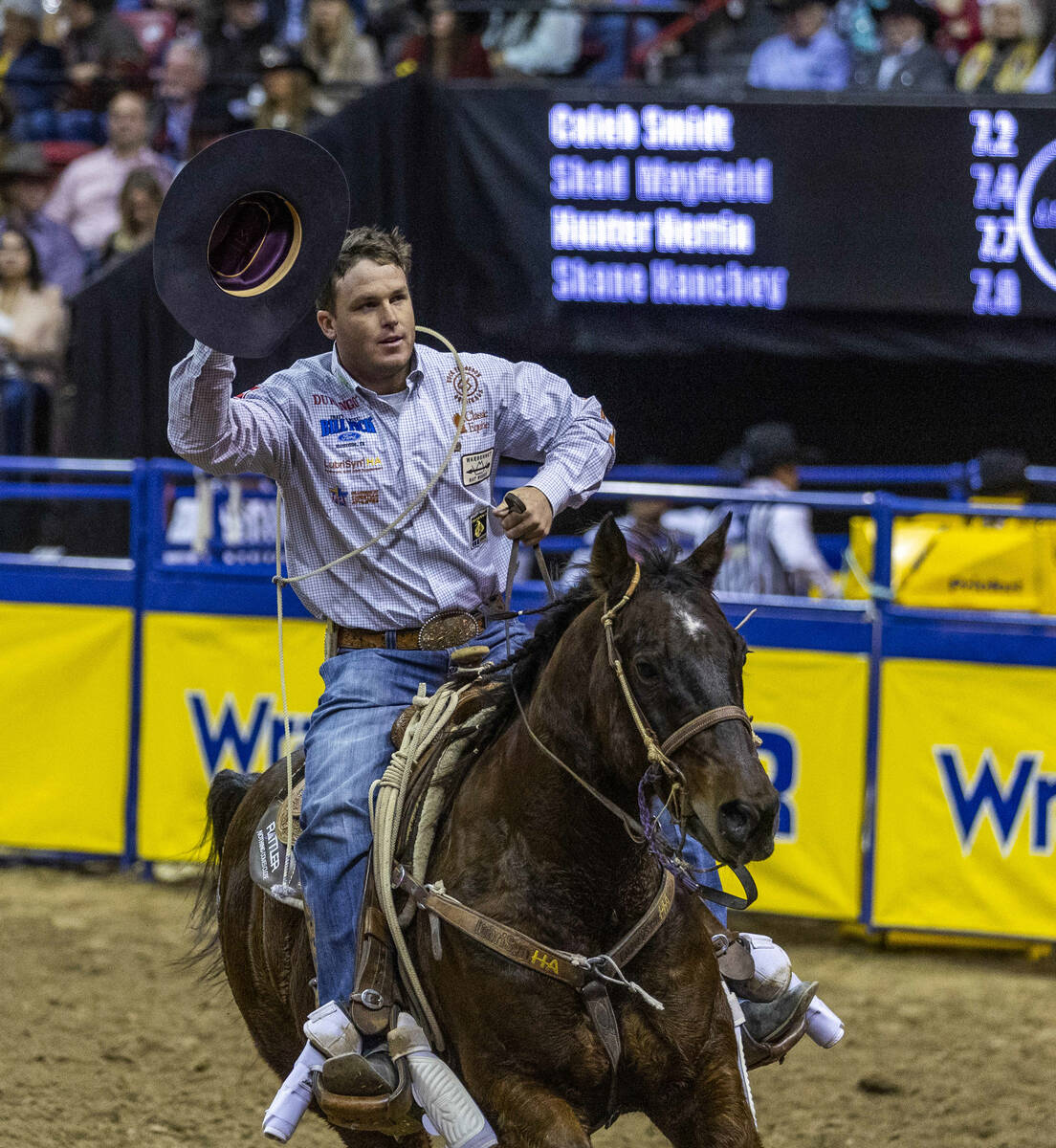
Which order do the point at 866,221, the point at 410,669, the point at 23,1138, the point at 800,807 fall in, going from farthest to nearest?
the point at 866,221
the point at 800,807
the point at 23,1138
the point at 410,669

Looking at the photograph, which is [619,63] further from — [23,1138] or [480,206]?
[23,1138]

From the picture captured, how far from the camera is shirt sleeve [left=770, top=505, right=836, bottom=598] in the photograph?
7.35m

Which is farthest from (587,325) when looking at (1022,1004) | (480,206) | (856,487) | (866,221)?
(1022,1004)

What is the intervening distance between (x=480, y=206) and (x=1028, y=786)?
4.23 meters

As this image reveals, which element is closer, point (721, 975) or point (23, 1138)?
point (721, 975)

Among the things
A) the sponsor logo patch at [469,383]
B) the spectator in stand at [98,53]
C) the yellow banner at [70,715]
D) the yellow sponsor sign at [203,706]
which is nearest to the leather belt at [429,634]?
the sponsor logo patch at [469,383]

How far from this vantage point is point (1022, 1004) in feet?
20.4

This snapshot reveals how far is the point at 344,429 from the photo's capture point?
363cm

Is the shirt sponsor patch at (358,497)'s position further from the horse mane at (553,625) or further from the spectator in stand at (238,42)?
the spectator in stand at (238,42)

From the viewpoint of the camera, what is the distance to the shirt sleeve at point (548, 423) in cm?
366

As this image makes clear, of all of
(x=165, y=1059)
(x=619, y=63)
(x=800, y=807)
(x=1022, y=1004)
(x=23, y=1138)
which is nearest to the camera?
(x=23, y=1138)

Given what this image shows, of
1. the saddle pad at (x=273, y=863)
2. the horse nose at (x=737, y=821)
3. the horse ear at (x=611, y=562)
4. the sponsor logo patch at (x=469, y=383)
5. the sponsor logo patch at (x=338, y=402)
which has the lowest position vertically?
the saddle pad at (x=273, y=863)

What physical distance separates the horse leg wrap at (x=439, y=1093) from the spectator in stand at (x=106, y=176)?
8.29 meters

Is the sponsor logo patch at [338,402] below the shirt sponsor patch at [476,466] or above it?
above
